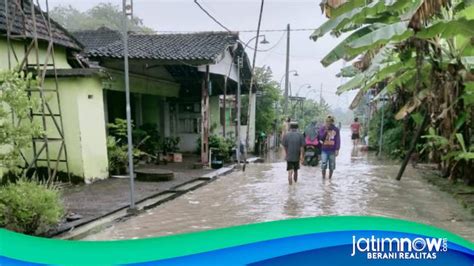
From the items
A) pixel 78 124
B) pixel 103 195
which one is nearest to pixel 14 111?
pixel 103 195

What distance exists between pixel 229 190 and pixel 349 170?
5074mm

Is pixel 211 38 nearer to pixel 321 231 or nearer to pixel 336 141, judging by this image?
pixel 336 141

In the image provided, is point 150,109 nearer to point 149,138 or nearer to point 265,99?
point 149,138

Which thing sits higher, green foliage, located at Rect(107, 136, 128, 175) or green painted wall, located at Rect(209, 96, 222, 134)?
A: green painted wall, located at Rect(209, 96, 222, 134)

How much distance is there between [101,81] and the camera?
11.2m

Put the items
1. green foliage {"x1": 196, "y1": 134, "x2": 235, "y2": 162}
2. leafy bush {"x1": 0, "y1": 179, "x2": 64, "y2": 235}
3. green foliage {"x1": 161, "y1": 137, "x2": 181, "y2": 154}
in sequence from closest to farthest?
leafy bush {"x1": 0, "y1": 179, "x2": 64, "y2": 235}, green foliage {"x1": 196, "y1": 134, "x2": 235, "y2": 162}, green foliage {"x1": 161, "y1": 137, "x2": 181, "y2": 154}

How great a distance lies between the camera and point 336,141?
434 inches

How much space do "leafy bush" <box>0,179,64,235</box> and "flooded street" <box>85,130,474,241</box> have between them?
60 centimetres

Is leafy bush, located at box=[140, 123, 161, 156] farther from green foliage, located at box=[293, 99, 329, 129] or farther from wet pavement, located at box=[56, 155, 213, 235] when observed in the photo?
green foliage, located at box=[293, 99, 329, 129]

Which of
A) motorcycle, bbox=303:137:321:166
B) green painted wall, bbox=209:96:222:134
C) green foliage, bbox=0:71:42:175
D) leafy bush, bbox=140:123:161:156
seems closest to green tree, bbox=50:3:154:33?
green painted wall, bbox=209:96:222:134

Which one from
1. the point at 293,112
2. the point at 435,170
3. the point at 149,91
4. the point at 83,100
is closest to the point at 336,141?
the point at 435,170

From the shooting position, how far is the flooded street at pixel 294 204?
21.6ft

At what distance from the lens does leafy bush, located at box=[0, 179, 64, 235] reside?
18.5ft

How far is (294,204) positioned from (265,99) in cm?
1717
